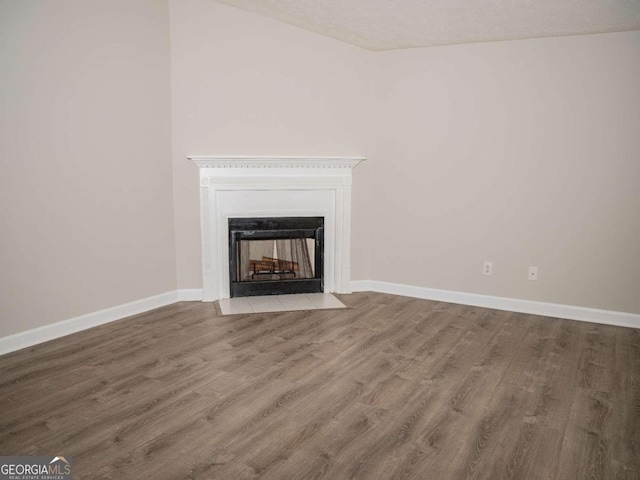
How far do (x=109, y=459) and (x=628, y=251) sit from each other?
12.6 ft

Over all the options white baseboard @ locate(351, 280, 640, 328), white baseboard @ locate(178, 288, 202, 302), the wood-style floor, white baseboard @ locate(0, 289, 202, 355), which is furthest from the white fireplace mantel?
the wood-style floor

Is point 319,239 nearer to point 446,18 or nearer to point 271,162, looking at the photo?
point 271,162

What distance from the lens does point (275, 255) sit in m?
4.46

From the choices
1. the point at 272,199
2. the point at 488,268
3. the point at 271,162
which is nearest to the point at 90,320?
the point at 272,199

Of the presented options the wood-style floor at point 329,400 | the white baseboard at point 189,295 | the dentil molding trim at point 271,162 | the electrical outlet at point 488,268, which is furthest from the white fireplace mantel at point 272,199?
the electrical outlet at point 488,268

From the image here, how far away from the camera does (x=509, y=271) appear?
4.14 metres

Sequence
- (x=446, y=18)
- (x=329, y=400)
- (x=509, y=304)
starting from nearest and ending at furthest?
1. (x=329, y=400)
2. (x=446, y=18)
3. (x=509, y=304)

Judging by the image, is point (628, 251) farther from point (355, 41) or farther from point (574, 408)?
point (355, 41)

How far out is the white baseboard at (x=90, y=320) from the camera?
3.07m

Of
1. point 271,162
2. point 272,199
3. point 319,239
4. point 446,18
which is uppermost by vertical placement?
point 446,18

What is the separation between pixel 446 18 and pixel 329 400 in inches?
114

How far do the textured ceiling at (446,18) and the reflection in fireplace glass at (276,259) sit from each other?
195 centimetres

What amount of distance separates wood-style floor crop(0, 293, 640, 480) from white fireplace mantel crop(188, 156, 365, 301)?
2.46 ft

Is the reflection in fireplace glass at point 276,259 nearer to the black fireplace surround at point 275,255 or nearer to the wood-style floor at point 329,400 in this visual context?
the black fireplace surround at point 275,255
